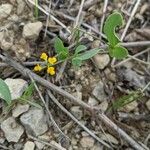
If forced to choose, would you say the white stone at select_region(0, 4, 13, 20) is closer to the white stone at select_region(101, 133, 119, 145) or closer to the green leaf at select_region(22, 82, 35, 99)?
the green leaf at select_region(22, 82, 35, 99)

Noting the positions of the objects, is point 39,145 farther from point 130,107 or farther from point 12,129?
point 130,107

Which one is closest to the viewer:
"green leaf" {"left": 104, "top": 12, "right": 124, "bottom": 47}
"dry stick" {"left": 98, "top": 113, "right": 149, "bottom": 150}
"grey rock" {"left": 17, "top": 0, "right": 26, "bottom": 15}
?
"green leaf" {"left": 104, "top": 12, "right": 124, "bottom": 47}

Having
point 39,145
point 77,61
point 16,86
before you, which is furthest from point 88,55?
point 39,145

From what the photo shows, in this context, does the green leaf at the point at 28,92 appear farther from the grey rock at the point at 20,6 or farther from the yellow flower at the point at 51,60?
Answer: the grey rock at the point at 20,6

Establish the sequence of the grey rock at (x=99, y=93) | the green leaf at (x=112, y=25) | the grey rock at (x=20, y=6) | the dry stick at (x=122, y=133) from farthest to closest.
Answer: the grey rock at (x=20, y=6), the grey rock at (x=99, y=93), the dry stick at (x=122, y=133), the green leaf at (x=112, y=25)

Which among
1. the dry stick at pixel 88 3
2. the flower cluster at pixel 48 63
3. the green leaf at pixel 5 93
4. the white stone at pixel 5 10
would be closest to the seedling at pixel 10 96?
the green leaf at pixel 5 93

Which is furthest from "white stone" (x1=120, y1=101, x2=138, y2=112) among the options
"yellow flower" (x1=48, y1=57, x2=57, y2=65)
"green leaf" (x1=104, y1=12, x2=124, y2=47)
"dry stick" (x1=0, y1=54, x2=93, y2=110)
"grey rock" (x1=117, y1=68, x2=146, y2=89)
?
"yellow flower" (x1=48, y1=57, x2=57, y2=65)

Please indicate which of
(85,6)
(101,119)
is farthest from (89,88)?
(85,6)

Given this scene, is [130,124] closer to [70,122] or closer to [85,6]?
[70,122]
